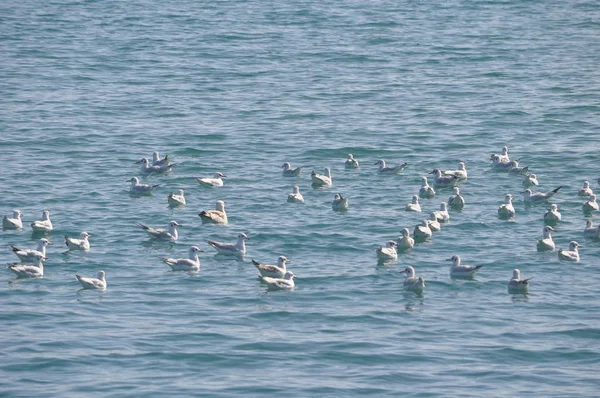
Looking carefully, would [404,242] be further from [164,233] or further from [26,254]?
[26,254]

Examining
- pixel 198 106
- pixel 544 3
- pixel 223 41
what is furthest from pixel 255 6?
pixel 198 106

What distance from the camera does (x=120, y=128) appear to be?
5975 cm

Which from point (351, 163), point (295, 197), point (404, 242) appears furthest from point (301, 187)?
point (404, 242)

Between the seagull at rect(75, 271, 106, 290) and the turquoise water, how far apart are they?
15.2 inches

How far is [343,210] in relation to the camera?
46.2m

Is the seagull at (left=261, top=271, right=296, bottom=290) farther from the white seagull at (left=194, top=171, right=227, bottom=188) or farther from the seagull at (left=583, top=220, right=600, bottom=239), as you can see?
the white seagull at (left=194, top=171, right=227, bottom=188)

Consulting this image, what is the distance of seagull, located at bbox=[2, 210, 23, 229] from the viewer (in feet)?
143

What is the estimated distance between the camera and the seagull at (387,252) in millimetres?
40062

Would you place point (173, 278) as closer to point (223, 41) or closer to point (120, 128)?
point (120, 128)

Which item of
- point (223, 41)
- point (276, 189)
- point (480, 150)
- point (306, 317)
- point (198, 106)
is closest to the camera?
point (306, 317)

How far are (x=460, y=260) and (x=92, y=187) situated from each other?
598 inches

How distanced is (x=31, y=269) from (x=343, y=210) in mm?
11497

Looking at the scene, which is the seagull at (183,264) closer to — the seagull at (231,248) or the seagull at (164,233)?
the seagull at (231,248)

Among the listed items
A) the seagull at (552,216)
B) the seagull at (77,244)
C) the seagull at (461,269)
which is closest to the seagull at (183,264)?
the seagull at (77,244)
